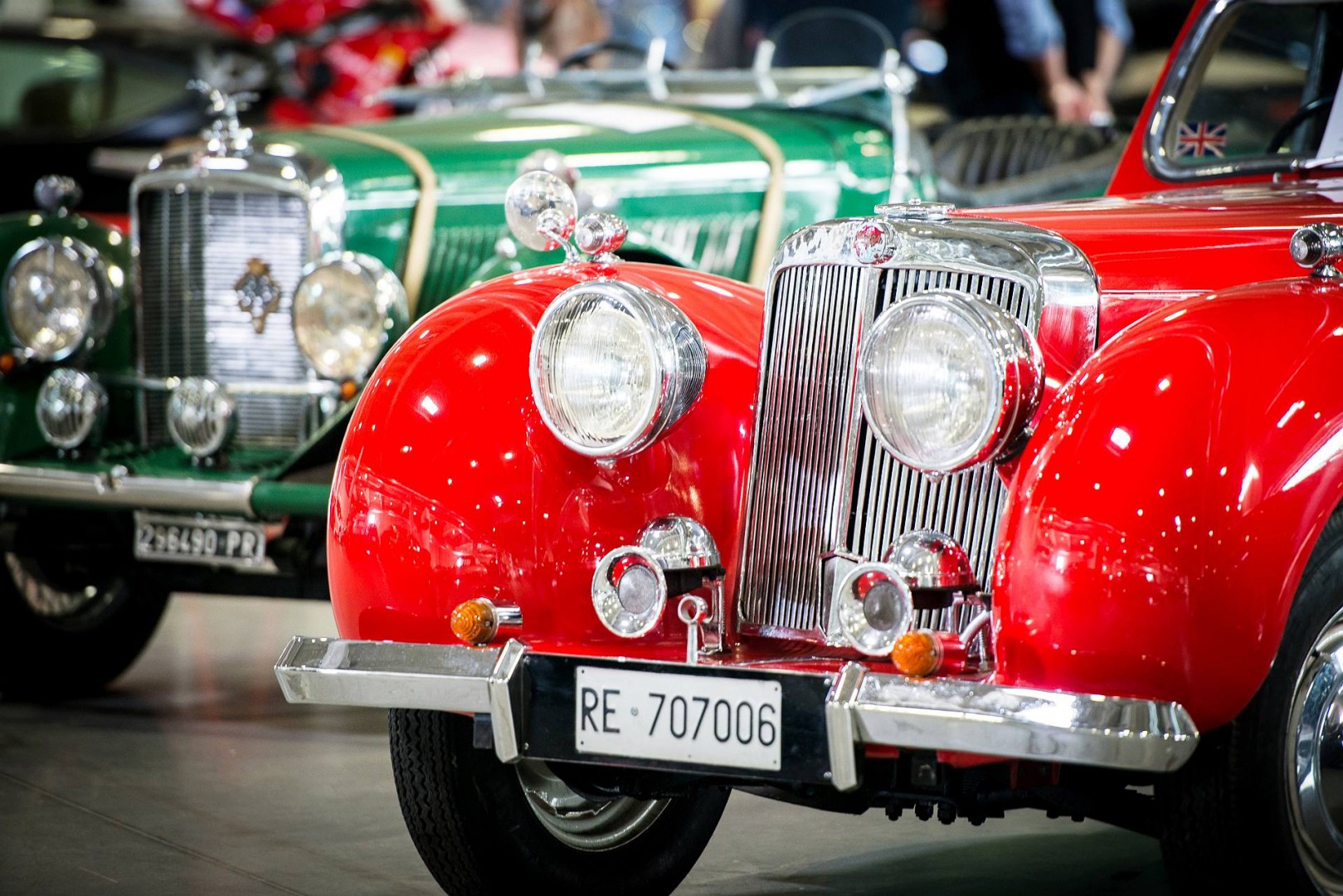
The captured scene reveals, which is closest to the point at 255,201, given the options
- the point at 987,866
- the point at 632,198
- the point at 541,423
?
the point at 632,198

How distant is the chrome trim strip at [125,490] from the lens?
4.53 m

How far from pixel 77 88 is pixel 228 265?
5.08 meters

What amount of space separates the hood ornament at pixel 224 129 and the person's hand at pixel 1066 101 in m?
3.96

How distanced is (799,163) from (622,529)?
3.25m

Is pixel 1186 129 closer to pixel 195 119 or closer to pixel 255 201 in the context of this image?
pixel 255 201

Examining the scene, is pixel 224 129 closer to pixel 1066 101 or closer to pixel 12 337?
pixel 12 337

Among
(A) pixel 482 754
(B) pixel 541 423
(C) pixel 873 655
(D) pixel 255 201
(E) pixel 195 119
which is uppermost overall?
(E) pixel 195 119

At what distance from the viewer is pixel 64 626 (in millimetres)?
5203

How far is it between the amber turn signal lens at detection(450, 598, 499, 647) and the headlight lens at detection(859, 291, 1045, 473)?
0.64 metres

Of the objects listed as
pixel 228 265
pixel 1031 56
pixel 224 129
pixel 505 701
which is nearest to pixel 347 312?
pixel 228 265

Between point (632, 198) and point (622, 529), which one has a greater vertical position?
point (632, 198)

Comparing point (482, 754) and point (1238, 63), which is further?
point (1238, 63)

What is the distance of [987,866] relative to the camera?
350cm

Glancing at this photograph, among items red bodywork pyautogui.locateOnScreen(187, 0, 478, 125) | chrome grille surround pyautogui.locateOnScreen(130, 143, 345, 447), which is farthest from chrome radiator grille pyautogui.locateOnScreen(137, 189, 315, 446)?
red bodywork pyautogui.locateOnScreen(187, 0, 478, 125)
